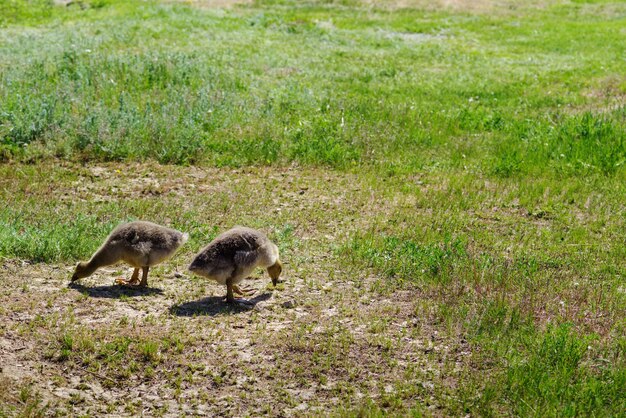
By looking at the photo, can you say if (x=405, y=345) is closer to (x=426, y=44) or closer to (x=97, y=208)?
(x=97, y=208)

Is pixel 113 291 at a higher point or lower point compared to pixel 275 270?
lower

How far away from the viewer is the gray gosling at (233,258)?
8.23 metres

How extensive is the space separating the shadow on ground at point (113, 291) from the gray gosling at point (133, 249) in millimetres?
144

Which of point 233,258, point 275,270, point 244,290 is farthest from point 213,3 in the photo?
point 233,258

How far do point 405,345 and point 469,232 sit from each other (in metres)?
3.87

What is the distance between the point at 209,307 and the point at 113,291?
3.53 ft

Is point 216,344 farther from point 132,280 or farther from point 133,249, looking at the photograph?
point 132,280

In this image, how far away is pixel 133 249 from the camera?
8.53 meters

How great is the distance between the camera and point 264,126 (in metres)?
15.4

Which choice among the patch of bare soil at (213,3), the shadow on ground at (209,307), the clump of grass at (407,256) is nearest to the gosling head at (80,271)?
the shadow on ground at (209,307)

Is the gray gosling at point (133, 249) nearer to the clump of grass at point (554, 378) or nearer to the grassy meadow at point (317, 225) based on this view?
the grassy meadow at point (317, 225)

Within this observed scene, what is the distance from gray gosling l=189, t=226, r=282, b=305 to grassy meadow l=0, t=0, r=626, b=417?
35cm

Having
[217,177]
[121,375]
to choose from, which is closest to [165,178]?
[217,177]

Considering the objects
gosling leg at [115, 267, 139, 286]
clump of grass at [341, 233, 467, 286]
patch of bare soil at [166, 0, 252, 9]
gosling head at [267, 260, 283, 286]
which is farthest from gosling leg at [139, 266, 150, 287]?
patch of bare soil at [166, 0, 252, 9]
